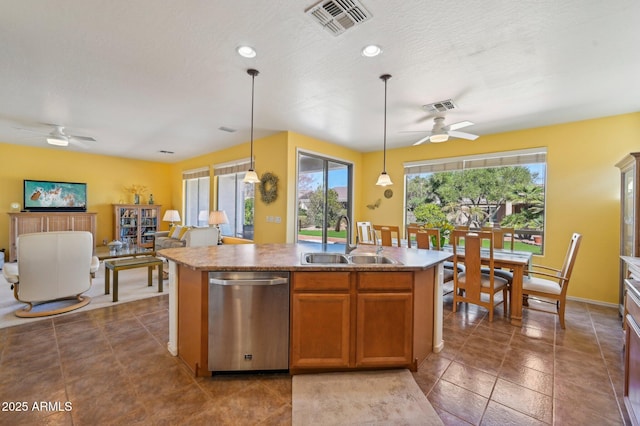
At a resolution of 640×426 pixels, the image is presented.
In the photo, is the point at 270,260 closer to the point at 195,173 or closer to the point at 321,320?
the point at 321,320

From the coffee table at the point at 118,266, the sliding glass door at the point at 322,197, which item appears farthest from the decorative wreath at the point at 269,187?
the coffee table at the point at 118,266

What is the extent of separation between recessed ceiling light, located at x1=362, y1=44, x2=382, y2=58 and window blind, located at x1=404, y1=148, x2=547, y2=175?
3347 millimetres

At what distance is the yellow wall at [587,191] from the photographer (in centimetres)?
370

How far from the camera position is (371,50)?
2.35 m

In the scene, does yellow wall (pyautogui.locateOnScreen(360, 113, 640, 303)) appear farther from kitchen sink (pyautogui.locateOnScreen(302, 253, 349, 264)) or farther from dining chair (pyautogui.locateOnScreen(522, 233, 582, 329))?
kitchen sink (pyautogui.locateOnScreen(302, 253, 349, 264))

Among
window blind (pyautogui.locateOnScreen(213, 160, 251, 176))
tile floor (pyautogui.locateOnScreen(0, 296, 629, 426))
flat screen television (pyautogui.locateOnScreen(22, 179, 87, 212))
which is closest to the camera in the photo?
tile floor (pyautogui.locateOnScreen(0, 296, 629, 426))

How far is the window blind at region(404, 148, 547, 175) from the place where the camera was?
14.2 ft

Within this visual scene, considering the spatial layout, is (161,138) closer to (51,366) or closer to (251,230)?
(251,230)

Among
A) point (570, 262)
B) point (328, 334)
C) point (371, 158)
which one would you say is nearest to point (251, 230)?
point (371, 158)

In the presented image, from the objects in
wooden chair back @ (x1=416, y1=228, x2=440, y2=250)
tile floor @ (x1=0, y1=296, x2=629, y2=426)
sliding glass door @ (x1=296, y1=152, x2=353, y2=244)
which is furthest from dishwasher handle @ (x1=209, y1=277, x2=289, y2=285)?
sliding glass door @ (x1=296, y1=152, x2=353, y2=244)

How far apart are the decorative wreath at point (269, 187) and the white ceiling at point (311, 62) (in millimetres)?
981

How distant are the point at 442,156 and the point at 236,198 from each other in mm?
4519

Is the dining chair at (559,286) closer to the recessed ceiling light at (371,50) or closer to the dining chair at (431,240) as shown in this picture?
the dining chair at (431,240)

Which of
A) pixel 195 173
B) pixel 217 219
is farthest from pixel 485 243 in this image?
pixel 195 173
